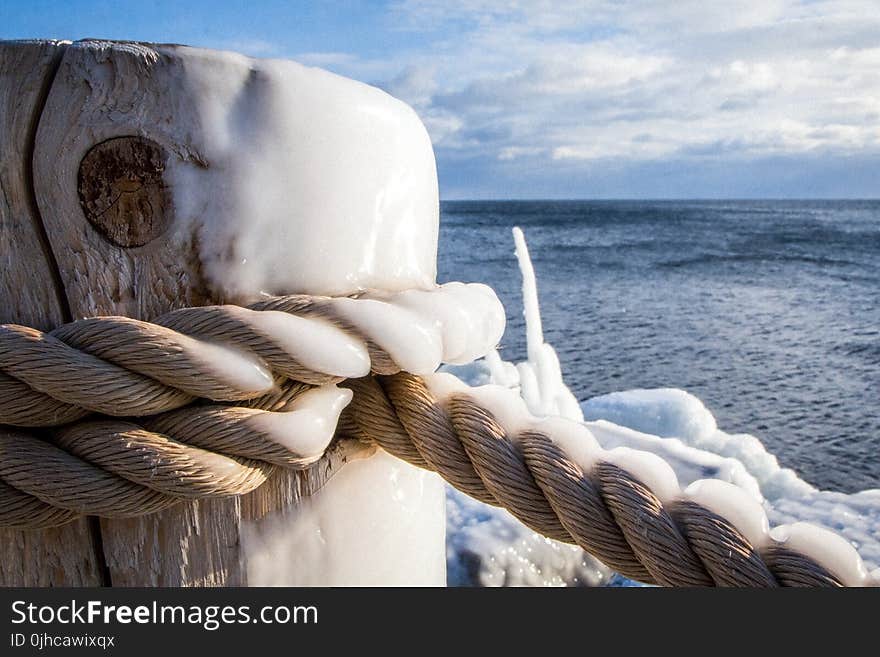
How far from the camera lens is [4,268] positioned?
81 cm

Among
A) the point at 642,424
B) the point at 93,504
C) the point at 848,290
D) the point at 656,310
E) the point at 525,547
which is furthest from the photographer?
the point at 848,290

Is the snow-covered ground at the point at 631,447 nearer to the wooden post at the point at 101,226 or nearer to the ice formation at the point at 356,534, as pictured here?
the ice formation at the point at 356,534

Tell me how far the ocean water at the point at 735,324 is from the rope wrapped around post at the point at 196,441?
838 cm

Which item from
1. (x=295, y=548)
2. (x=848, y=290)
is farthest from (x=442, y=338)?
(x=848, y=290)

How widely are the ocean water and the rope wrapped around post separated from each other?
8.38 metres

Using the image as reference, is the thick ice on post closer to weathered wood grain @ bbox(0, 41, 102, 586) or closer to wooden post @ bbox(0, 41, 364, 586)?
wooden post @ bbox(0, 41, 364, 586)

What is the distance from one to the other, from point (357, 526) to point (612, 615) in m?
0.31

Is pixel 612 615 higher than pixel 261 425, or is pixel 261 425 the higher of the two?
pixel 261 425

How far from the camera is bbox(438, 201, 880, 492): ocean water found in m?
10.5

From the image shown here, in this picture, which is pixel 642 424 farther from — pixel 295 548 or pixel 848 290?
pixel 848 290

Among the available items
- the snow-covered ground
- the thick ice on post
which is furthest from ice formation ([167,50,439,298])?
the snow-covered ground

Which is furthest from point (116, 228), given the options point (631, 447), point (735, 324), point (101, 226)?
point (735, 324)

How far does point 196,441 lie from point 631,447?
15.2ft

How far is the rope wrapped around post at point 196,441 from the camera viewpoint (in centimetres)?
77
